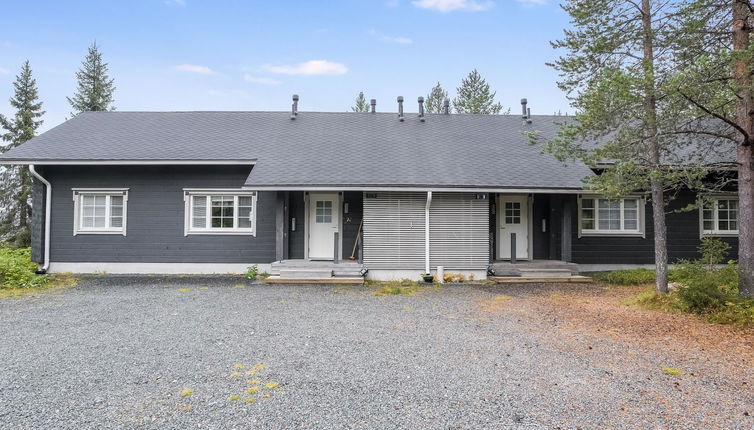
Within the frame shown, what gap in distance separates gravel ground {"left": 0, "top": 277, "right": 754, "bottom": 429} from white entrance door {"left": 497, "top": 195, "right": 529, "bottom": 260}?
434cm

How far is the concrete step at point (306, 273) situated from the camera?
360 inches

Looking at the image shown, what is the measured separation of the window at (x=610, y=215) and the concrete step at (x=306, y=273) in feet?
23.1

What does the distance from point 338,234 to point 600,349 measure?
6562mm

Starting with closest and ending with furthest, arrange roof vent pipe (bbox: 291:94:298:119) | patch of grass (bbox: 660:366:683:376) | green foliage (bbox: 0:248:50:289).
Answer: patch of grass (bbox: 660:366:683:376) → green foliage (bbox: 0:248:50:289) → roof vent pipe (bbox: 291:94:298:119)

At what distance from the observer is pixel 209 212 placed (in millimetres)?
10320

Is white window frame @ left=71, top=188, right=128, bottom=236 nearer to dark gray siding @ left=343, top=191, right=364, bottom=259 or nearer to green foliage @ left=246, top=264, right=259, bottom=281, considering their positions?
green foliage @ left=246, top=264, right=259, bottom=281

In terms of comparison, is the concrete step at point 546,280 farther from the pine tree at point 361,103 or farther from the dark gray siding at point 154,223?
the pine tree at point 361,103

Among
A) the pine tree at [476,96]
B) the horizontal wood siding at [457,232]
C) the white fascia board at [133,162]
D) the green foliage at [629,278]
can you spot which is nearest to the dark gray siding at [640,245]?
the green foliage at [629,278]

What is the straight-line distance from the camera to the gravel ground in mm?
2764

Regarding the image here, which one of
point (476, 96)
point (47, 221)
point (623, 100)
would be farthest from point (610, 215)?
point (476, 96)

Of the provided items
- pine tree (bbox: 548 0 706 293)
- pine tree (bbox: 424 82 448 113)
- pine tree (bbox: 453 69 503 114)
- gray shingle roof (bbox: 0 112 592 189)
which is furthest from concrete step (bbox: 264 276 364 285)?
pine tree (bbox: 424 82 448 113)

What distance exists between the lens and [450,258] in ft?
30.6

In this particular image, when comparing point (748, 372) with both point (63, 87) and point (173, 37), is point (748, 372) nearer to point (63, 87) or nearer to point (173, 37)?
point (173, 37)

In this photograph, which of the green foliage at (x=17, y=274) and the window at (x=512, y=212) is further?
the window at (x=512, y=212)
